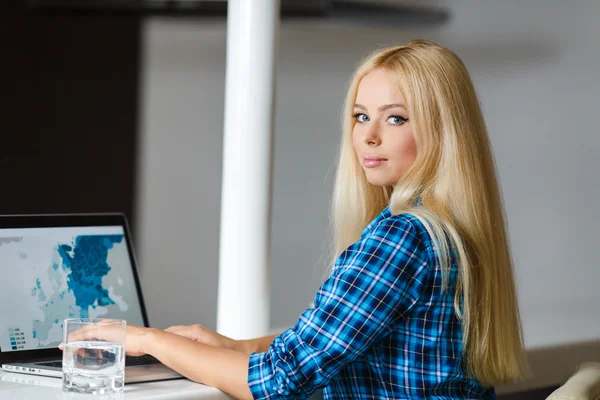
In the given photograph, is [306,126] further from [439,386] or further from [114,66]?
[439,386]

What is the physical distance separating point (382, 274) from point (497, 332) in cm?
27

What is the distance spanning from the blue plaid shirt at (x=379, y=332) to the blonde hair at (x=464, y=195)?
4 cm

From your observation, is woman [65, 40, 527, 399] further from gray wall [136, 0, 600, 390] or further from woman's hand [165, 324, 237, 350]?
gray wall [136, 0, 600, 390]

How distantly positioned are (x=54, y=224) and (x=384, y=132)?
609mm

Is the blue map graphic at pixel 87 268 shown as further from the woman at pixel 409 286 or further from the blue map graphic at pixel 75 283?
the woman at pixel 409 286

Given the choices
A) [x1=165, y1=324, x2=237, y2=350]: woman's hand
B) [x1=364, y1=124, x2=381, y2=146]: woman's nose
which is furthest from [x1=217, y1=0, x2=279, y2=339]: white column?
[x1=364, y1=124, x2=381, y2=146]: woman's nose

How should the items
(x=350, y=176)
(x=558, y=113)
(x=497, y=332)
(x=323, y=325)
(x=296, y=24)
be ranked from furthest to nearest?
(x=296, y=24) < (x=558, y=113) < (x=350, y=176) < (x=497, y=332) < (x=323, y=325)

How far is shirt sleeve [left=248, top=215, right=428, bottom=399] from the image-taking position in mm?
1209

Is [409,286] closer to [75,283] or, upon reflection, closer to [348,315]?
[348,315]

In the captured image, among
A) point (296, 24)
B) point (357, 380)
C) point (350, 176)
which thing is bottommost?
point (357, 380)

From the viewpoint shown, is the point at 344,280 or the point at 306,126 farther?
the point at 306,126

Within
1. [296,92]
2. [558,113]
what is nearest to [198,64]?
[296,92]

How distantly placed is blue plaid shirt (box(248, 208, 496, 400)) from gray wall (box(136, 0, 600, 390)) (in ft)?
9.30

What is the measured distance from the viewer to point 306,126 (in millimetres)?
4766
